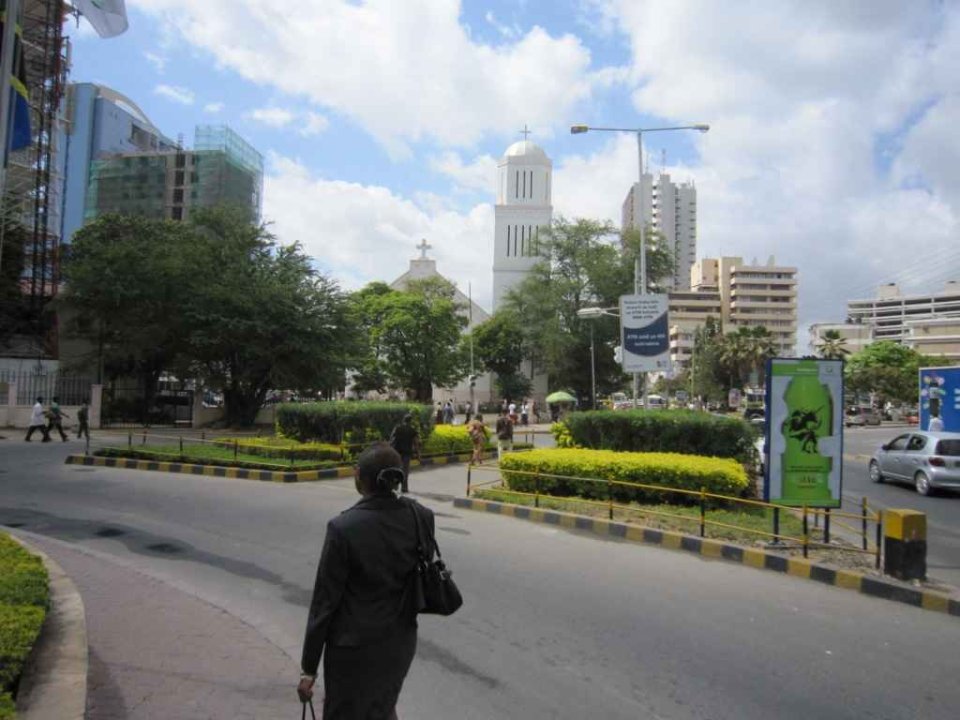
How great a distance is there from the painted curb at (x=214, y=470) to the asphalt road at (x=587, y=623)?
4324 mm

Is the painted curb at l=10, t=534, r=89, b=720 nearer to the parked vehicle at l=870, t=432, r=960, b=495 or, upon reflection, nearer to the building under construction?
the parked vehicle at l=870, t=432, r=960, b=495

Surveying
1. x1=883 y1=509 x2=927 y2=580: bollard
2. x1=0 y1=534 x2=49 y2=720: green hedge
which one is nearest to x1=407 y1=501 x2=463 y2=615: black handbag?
x1=0 y1=534 x2=49 y2=720: green hedge

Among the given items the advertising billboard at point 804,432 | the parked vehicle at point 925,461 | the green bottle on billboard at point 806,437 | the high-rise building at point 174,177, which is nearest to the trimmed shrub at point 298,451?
the advertising billboard at point 804,432

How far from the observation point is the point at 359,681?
9.51ft

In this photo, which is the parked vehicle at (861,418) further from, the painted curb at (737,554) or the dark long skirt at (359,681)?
the dark long skirt at (359,681)

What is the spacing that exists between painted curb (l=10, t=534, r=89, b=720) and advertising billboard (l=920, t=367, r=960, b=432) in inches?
959

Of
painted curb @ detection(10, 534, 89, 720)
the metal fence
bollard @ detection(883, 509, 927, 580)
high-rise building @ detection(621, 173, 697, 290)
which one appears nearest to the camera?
painted curb @ detection(10, 534, 89, 720)

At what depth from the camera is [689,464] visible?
11.9 m

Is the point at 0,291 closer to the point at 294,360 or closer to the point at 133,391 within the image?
the point at 133,391

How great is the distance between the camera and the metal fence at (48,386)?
29.5 m

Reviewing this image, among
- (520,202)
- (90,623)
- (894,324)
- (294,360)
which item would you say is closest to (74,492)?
(90,623)

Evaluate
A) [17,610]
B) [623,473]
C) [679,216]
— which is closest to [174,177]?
[623,473]

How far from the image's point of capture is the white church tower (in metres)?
70.1

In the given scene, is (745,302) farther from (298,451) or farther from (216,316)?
(298,451)
